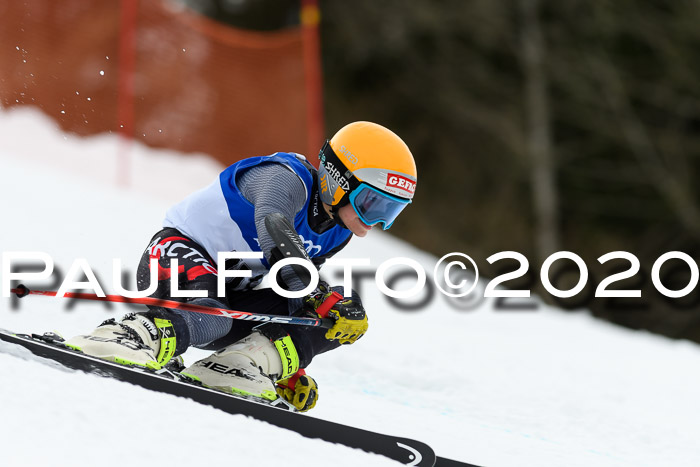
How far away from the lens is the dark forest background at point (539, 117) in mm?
Answer: 13445

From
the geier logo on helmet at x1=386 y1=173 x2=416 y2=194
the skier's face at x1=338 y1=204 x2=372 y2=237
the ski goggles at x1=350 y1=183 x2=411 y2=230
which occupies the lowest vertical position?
the skier's face at x1=338 y1=204 x2=372 y2=237

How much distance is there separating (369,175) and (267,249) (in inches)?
18.9

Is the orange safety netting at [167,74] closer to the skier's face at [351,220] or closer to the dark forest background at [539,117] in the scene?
the skier's face at [351,220]

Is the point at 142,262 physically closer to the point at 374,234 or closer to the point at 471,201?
the point at 374,234

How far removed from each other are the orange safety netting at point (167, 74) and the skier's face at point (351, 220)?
417cm

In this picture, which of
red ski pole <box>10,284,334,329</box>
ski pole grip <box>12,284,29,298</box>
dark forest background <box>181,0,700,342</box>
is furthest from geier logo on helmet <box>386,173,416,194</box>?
dark forest background <box>181,0,700,342</box>

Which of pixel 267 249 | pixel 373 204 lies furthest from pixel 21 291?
pixel 373 204

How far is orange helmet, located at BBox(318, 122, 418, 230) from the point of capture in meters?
3.06

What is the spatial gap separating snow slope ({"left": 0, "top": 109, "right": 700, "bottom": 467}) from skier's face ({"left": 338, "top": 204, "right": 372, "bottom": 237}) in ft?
2.33

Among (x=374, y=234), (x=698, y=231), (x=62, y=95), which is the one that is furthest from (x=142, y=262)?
(x=698, y=231)

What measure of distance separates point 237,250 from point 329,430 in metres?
0.83

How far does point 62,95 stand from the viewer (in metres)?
6.79

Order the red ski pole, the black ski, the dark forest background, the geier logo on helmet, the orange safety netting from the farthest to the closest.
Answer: the dark forest background → the orange safety netting → the geier logo on helmet → the red ski pole → the black ski

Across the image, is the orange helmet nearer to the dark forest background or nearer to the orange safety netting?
the orange safety netting
